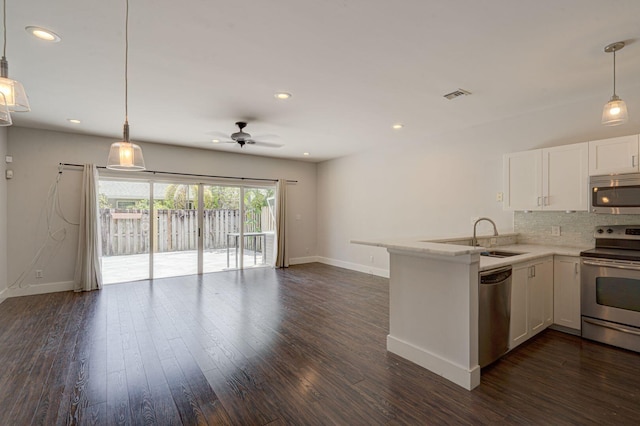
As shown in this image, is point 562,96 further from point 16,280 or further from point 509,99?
point 16,280

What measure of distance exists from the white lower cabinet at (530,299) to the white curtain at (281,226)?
5.39 meters

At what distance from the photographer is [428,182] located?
5.64 metres

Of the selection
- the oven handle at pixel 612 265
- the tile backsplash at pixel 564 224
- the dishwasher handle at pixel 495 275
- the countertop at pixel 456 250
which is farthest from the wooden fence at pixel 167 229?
the oven handle at pixel 612 265

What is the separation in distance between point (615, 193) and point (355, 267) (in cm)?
481

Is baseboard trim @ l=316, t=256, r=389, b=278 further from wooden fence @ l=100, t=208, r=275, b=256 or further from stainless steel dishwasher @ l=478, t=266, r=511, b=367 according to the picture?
stainless steel dishwasher @ l=478, t=266, r=511, b=367

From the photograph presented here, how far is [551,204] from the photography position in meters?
3.71

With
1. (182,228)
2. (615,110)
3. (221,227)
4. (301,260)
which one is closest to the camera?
(615,110)

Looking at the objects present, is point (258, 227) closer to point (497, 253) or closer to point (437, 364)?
point (497, 253)

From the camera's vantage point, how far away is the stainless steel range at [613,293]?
2.89 metres

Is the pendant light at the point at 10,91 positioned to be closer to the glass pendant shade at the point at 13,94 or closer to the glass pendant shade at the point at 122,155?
the glass pendant shade at the point at 13,94

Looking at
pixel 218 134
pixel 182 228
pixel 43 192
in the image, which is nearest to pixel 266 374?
pixel 218 134

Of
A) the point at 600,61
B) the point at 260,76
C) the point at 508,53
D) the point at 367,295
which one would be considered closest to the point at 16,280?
the point at 260,76

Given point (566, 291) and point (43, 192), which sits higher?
point (43, 192)

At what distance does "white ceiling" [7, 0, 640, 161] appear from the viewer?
85.2 inches
